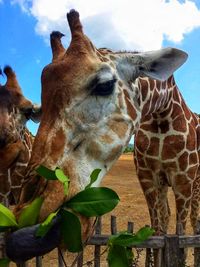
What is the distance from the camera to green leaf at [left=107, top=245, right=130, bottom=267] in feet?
7.84

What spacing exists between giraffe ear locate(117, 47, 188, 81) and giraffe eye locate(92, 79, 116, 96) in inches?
11.6

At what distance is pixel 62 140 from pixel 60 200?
42cm

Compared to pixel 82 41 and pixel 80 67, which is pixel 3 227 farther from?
pixel 82 41

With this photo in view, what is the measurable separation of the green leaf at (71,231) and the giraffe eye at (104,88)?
99cm

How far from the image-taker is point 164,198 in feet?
18.1

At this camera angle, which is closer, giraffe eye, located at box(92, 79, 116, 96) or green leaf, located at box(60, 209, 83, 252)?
green leaf, located at box(60, 209, 83, 252)

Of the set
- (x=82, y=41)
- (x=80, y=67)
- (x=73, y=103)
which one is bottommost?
(x=73, y=103)

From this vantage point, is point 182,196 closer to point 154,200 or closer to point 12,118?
point 154,200

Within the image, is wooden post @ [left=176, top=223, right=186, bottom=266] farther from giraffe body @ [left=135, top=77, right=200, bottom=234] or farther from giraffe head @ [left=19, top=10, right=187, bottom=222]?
giraffe head @ [left=19, top=10, right=187, bottom=222]

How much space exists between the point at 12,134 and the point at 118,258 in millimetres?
3371

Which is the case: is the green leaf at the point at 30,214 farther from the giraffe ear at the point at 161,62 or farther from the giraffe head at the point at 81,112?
the giraffe ear at the point at 161,62

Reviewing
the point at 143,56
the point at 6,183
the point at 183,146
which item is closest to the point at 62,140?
the point at 143,56

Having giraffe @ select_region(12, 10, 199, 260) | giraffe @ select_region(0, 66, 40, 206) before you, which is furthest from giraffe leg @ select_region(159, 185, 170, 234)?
giraffe @ select_region(0, 66, 40, 206)

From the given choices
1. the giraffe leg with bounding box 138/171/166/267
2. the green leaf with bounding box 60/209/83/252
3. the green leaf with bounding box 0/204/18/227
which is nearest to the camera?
the green leaf with bounding box 0/204/18/227
